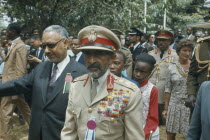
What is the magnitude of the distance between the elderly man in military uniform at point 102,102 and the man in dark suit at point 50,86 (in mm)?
Answer: 703

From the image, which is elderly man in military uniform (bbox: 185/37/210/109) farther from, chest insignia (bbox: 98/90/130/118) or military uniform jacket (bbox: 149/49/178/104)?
chest insignia (bbox: 98/90/130/118)

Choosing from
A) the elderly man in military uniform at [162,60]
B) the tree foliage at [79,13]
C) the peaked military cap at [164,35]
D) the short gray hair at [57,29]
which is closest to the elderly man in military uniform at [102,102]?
the short gray hair at [57,29]

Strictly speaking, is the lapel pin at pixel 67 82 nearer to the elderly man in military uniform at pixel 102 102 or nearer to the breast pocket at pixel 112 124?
the elderly man in military uniform at pixel 102 102

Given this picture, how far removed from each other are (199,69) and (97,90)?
265cm

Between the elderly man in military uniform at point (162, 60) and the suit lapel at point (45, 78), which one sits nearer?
the suit lapel at point (45, 78)

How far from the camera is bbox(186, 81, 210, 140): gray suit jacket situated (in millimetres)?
2332

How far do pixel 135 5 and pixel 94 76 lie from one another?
7160mm

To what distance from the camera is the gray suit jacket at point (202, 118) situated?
7.65ft

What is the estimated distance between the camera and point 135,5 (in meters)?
9.33

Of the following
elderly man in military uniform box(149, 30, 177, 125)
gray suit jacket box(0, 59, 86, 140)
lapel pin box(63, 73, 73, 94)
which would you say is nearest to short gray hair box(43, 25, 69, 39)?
gray suit jacket box(0, 59, 86, 140)

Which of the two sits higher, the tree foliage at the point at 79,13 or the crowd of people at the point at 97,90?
the tree foliage at the point at 79,13

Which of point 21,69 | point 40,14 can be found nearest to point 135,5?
point 40,14

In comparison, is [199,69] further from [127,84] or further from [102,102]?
[102,102]

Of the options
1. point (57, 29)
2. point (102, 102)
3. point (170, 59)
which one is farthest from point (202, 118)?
point (170, 59)
